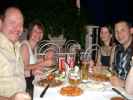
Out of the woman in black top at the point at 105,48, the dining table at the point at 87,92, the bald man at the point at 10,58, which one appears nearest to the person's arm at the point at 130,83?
the dining table at the point at 87,92

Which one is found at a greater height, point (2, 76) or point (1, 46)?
point (1, 46)

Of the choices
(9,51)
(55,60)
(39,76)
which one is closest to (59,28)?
(55,60)

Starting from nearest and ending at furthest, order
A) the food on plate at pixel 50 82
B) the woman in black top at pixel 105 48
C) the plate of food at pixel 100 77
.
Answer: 1. the food on plate at pixel 50 82
2. the plate of food at pixel 100 77
3. the woman in black top at pixel 105 48

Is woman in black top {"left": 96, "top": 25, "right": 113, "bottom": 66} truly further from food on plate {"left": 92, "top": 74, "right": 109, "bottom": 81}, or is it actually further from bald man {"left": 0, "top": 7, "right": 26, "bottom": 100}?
bald man {"left": 0, "top": 7, "right": 26, "bottom": 100}

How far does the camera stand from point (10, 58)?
1.90 m

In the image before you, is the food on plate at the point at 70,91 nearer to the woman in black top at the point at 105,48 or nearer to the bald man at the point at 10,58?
the bald man at the point at 10,58

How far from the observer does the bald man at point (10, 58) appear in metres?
1.86

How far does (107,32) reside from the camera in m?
3.36

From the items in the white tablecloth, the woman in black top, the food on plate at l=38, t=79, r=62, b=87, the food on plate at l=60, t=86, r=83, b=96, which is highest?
the woman in black top

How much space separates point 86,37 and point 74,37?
40 cm

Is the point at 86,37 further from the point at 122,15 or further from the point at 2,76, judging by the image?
the point at 2,76

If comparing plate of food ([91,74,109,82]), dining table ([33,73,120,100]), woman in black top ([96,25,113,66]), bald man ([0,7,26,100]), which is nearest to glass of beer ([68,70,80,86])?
dining table ([33,73,120,100])

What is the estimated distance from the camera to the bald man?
1863mm

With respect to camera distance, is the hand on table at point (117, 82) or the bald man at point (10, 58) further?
→ the hand on table at point (117, 82)
